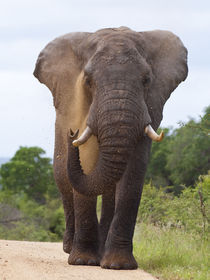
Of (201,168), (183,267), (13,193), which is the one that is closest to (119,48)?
(183,267)

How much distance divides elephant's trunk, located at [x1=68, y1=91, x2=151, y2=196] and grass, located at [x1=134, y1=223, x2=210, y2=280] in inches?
50.1

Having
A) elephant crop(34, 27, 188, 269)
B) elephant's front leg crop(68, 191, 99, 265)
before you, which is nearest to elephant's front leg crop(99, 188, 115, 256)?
elephant crop(34, 27, 188, 269)

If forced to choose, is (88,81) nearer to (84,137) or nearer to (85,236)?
(84,137)

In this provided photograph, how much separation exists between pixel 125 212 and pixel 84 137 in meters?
1.11

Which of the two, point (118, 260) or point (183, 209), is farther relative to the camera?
point (183, 209)

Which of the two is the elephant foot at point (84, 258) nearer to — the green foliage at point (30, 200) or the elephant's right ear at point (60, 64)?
the elephant's right ear at point (60, 64)

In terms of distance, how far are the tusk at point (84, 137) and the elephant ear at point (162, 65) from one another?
0.93 meters

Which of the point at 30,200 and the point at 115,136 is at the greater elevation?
the point at 115,136

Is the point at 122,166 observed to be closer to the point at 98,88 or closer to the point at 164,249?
the point at 98,88


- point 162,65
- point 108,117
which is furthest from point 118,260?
point 162,65

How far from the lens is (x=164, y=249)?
32.1 ft

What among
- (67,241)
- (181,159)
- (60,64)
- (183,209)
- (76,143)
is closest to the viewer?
(76,143)

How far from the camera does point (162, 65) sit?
9.38 m

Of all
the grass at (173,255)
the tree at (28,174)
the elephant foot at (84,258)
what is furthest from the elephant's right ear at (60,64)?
the tree at (28,174)
